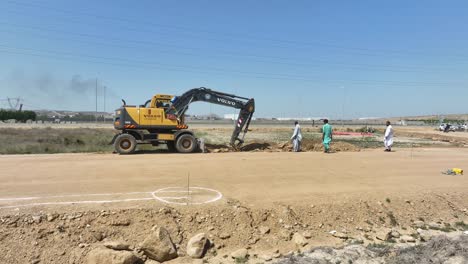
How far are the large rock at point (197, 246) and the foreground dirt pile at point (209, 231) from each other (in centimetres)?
2

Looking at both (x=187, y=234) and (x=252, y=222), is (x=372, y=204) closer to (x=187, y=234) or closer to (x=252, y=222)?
(x=252, y=222)

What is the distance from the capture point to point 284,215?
26.2 feet

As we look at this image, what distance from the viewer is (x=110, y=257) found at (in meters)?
6.11

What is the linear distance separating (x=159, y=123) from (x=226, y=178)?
7.73 meters

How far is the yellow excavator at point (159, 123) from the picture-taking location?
1727 centimetres

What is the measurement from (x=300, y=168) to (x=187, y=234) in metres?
6.91

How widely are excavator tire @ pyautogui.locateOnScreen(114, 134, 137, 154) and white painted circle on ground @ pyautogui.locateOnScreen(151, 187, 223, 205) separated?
325 inches

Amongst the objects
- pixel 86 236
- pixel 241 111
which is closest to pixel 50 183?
pixel 86 236

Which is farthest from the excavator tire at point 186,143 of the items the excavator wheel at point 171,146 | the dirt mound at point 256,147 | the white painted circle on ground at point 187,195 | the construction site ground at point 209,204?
the white painted circle on ground at point 187,195

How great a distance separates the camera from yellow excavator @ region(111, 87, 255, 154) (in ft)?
56.6

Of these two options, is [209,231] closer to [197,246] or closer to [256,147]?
[197,246]

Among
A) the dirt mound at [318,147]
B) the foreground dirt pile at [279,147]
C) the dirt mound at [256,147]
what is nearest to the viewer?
the foreground dirt pile at [279,147]

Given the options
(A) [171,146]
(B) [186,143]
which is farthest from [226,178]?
(A) [171,146]

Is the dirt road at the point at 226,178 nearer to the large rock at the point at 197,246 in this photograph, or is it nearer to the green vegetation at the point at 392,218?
the green vegetation at the point at 392,218
